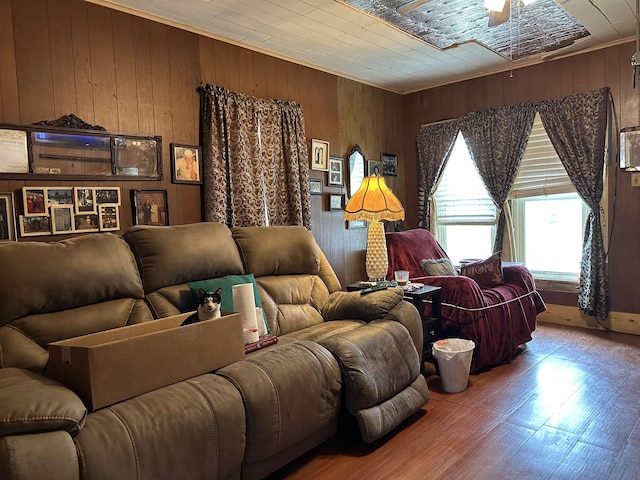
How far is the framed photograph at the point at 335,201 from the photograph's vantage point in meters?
4.57

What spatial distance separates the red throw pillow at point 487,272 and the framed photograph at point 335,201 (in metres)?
1.46

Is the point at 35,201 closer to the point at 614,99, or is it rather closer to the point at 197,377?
the point at 197,377

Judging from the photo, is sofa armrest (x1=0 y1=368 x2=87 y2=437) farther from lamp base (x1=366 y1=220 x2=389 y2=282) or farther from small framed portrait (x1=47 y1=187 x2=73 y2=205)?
lamp base (x1=366 y1=220 x2=389 y2=282)

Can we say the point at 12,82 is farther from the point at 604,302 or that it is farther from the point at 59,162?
the point at 604,302

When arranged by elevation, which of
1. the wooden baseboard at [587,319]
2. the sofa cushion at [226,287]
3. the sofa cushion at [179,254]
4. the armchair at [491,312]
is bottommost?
the wooden baseboard at [587,319]

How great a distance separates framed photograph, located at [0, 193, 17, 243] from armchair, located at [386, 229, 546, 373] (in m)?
2.67

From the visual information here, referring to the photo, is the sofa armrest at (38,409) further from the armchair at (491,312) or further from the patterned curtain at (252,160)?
the armchair at (491,312)

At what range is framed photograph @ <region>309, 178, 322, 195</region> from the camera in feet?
14.3

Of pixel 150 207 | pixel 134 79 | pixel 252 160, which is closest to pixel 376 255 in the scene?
pixel 252 160

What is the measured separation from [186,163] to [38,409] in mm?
2315

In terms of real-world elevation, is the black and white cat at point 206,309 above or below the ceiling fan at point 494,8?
below

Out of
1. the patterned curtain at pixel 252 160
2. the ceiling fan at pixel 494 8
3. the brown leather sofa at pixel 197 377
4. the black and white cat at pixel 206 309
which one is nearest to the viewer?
the brown leather sofa at pixel 197 377

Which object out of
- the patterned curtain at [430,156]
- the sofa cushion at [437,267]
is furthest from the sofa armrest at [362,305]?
the patterned curtain at [430,156]

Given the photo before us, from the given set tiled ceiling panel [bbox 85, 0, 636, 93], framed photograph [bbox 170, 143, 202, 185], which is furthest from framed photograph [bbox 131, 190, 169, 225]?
tiled ceiling panel [bbox 85, 0, 636, 93]
